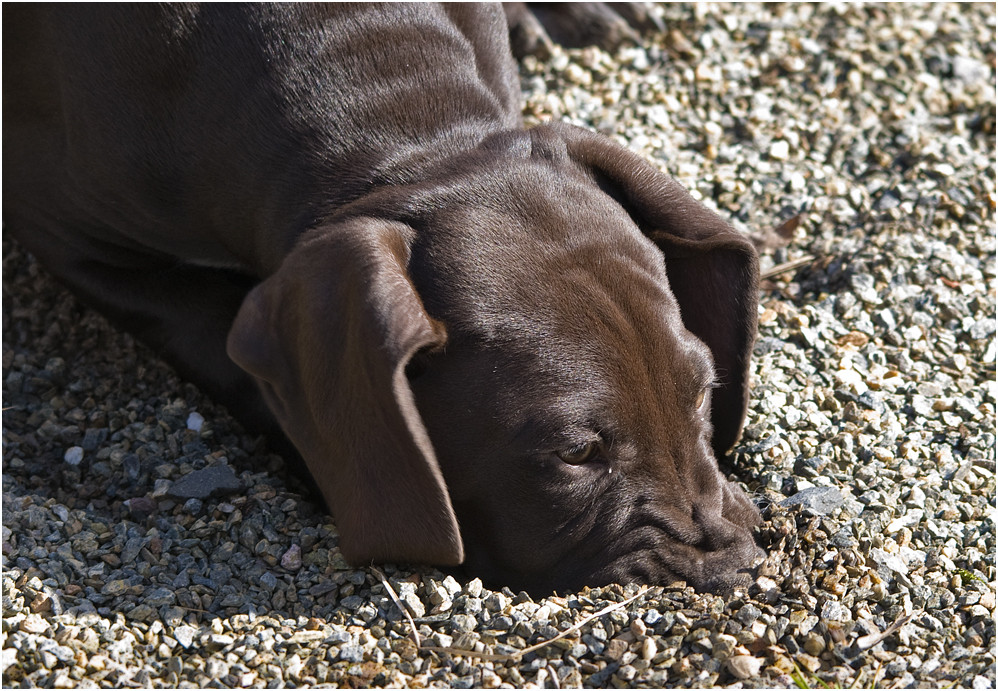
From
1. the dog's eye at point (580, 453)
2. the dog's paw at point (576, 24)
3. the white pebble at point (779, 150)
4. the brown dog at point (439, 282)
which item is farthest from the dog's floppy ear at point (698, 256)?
the dog's paw at point (576, 24)

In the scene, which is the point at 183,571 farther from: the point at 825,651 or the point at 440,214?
the point at 825,651

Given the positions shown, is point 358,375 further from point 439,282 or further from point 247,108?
point 247,108

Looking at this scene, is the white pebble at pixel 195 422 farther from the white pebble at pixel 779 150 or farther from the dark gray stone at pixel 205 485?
the white pebble at pixel 779 150

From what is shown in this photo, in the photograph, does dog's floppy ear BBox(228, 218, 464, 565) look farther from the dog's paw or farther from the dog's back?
the dog's paw

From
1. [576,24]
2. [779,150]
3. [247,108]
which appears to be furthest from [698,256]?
[576,24]

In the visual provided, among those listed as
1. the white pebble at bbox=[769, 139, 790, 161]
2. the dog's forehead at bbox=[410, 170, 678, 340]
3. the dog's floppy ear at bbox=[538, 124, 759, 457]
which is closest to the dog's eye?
the dog's forehead at bbox=[410, 170, 678, 340]

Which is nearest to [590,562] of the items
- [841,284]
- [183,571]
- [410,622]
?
[410,622]
